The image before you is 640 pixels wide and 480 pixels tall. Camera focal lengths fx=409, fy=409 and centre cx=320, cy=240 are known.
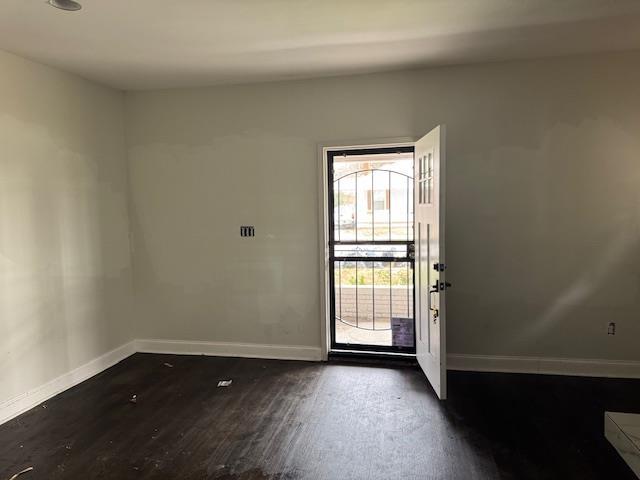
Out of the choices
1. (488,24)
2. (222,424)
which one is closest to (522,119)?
(488,24)

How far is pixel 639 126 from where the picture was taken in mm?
3318

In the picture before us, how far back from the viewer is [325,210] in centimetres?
389

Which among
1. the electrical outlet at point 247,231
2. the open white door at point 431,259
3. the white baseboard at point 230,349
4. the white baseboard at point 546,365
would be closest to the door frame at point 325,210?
the white baseboard at point 230,349

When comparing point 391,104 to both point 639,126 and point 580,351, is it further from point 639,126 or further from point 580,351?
point 580,351

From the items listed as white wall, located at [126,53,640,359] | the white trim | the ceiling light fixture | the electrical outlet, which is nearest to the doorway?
white wall, located at [126,53,640,359]

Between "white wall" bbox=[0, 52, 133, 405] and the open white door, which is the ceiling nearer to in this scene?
"white wall" bbox=[0, 52, 133, 405]

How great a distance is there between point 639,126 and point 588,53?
722 millimetres

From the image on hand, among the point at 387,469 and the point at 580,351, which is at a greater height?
the point at 580,351

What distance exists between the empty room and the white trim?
0.07 feet

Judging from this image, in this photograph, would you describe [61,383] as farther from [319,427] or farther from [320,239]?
[320,239]

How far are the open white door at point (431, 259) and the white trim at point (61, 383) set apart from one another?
9.62ft

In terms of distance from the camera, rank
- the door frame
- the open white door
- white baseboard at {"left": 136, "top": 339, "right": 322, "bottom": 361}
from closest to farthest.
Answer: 1. the open white door
2. the door frame
3. white baseboard at {"left": 136, "top": 339, "right": 322, "bottom": 361}

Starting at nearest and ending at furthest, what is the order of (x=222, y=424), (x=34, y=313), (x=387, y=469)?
(x=387, y=469), (x=222, y=424), (x=34, y=313)

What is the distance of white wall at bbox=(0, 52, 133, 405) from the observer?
3033 millimetres
